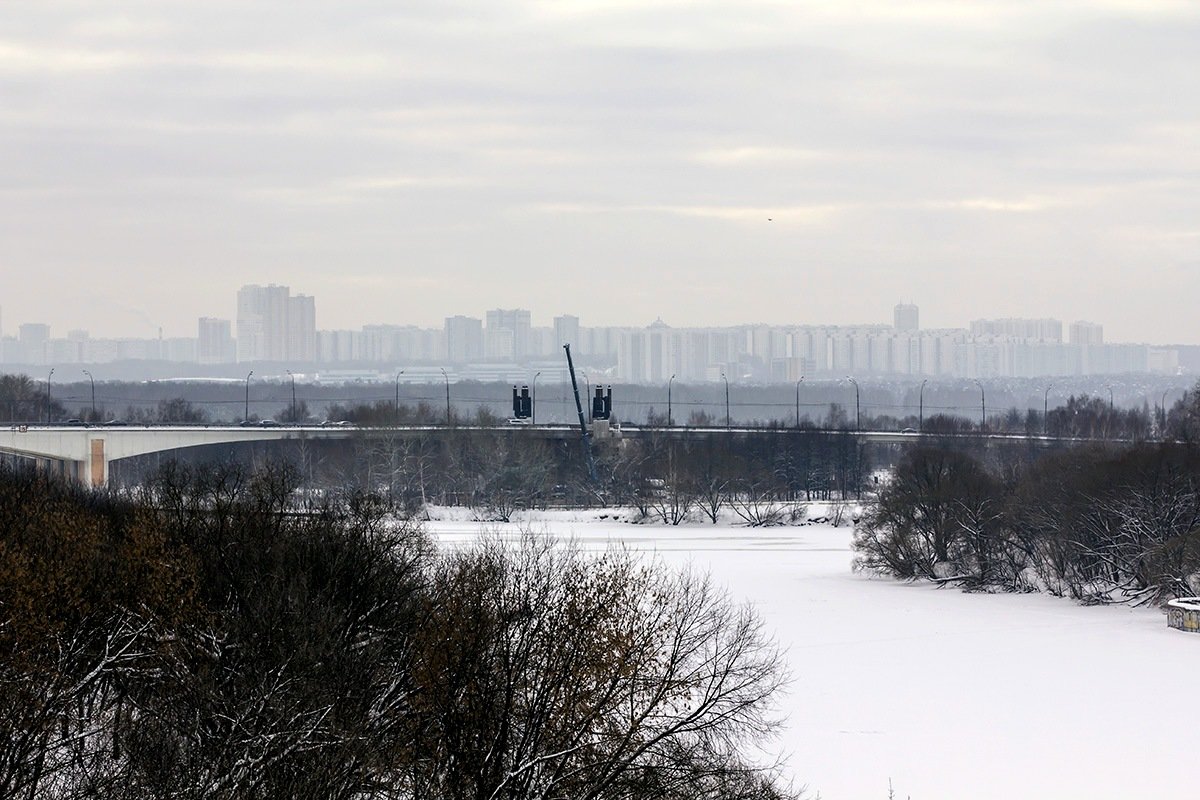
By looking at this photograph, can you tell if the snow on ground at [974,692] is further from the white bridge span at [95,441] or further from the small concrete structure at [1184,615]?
the white bridge span at [95,441]

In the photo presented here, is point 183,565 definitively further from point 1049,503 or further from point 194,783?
point 1049,503

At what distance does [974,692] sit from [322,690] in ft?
63.3

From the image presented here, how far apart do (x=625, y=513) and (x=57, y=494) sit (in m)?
57.3

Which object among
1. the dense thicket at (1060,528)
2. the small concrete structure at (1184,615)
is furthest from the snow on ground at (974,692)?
the dense thicket at (1060,528)

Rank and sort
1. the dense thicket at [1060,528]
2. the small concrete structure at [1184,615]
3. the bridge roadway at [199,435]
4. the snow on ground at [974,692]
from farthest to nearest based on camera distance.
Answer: the bridge roadway at [199,435] < the dense thicket at [1060,528] < the small concrete structure at [1184,615] < the snow on ground at [974,692]

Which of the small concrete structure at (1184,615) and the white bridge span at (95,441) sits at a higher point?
the white bridge span at (95,441)

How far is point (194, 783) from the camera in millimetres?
19375

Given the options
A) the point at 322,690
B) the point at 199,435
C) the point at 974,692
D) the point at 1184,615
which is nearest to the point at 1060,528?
the point at 1184,615

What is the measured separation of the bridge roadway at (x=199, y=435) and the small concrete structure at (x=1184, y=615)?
64.1m

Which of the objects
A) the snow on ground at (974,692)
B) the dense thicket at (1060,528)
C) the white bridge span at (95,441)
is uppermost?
the white bridge span at (95,441)

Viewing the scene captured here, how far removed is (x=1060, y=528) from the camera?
62219mm

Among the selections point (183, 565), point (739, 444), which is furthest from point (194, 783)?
point (739, 444)

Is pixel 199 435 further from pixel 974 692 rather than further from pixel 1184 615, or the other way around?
pixel 974 692

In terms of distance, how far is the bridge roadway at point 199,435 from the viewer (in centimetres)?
10619
